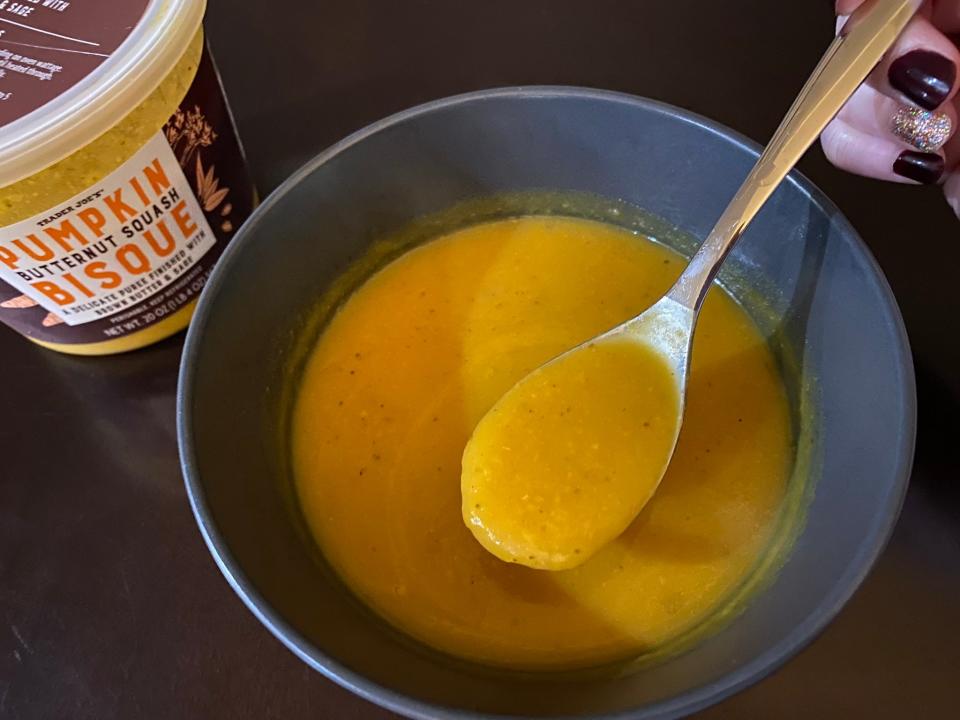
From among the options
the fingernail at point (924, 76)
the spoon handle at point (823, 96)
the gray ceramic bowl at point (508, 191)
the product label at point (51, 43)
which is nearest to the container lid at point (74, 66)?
the product label at point (51, 43)

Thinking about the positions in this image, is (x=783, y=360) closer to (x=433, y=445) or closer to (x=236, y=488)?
(x=433, y=445)

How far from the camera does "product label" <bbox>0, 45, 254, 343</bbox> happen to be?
76cm

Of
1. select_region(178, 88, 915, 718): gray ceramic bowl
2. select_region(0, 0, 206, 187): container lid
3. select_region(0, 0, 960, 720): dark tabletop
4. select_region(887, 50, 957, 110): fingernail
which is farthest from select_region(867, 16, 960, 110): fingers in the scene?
select_region(0, 0, 206, 187): container lid

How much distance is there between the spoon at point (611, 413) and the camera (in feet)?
2.51

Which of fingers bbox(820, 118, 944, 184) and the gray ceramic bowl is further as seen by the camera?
fingers bbox(820, 118, 944, 184)

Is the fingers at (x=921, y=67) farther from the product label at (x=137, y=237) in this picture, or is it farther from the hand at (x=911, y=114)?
the product label at (x=137, y=237)

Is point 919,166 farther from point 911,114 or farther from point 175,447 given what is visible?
point 175,447

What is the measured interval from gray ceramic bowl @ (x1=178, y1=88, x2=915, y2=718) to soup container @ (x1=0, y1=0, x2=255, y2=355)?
9 centimetres

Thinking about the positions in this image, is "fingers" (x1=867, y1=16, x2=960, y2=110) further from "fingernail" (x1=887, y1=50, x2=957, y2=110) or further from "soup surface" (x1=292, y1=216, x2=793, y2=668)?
"soup surface" (x1=292, y1=216, x2=793, y2=668)

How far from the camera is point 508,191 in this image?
3.33 feet

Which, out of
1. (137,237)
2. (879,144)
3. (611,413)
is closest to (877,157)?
(879,144)

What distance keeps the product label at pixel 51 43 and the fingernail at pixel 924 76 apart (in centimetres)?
65

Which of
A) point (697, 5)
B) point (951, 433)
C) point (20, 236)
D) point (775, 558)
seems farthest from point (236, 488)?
point (697, 5)

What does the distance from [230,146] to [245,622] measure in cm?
47
